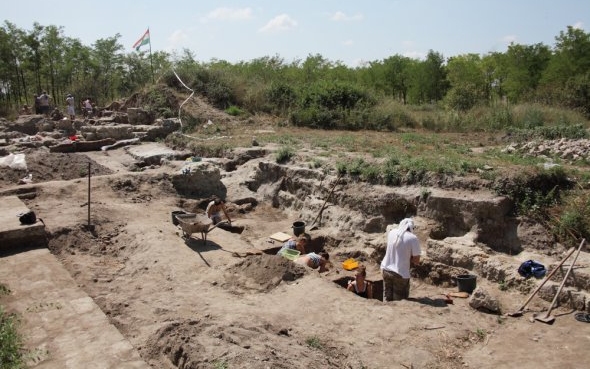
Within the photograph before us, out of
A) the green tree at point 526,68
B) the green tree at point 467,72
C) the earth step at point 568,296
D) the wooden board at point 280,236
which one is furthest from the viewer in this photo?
the green tree at point 467,72

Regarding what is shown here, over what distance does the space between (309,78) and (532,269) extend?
34.2 metres

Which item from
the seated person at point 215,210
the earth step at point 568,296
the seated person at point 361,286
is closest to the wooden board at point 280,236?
the seated person at point 215,210

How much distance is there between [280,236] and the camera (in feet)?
35.9

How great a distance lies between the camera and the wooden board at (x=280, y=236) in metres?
10.8

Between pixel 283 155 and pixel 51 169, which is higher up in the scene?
pixel 283 155

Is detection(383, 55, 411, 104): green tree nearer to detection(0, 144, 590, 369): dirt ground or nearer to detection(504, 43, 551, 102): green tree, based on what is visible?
detection(504, 43, 551, 102): green tree

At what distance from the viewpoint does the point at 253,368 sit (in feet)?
15.1

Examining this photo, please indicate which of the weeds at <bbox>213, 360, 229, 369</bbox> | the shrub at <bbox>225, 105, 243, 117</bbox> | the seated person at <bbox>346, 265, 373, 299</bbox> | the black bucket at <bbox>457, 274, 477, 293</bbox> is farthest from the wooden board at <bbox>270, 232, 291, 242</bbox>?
the shrub at <bbox>225, 105, 243, 117</bbox>

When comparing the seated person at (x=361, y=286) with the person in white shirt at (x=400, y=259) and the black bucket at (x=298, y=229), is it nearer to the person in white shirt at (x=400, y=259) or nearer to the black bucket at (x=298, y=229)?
the person in white shirt at (x=400, y=259)

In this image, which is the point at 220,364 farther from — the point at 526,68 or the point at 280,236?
the point at 526,68

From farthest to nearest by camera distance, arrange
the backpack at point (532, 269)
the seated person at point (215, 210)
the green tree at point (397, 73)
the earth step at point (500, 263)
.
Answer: the green tree at point (397, 73)
the seated person at point (215, 210)
the backpack at point (532, 269)
the earth step at point (500, 263)

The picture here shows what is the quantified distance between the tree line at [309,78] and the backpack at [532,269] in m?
12.4

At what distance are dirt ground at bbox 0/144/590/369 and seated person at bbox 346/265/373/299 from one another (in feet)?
1.93

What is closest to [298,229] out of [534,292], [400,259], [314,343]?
[400,259]
